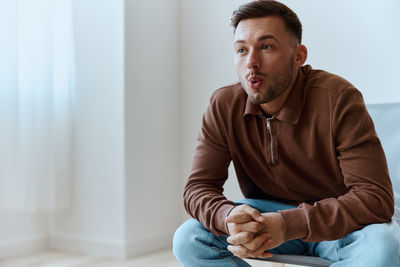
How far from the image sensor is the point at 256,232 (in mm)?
1066

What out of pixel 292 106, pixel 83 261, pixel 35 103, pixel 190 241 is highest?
pixel 292 106

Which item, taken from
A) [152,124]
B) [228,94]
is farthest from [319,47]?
[228,94]

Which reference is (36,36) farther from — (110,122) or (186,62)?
(186,62)

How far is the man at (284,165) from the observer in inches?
41.5


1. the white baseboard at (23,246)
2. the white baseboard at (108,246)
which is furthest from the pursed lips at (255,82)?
the white baseboard at (23,246)

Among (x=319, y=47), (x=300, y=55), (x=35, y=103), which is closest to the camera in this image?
(x=300, y=55)

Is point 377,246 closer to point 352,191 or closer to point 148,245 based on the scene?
point 352,191

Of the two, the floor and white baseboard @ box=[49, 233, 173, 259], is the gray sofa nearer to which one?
the floor

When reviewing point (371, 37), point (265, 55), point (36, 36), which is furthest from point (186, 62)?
point (265, 55)

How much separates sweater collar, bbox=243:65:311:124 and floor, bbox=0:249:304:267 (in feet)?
3.81

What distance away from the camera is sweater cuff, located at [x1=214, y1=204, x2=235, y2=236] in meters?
1.13

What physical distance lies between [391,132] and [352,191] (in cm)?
67

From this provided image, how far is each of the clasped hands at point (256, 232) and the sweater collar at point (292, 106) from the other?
0.26 meters

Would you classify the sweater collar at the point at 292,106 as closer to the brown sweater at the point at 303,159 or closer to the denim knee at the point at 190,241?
the brown sweater at the point at 303,159
